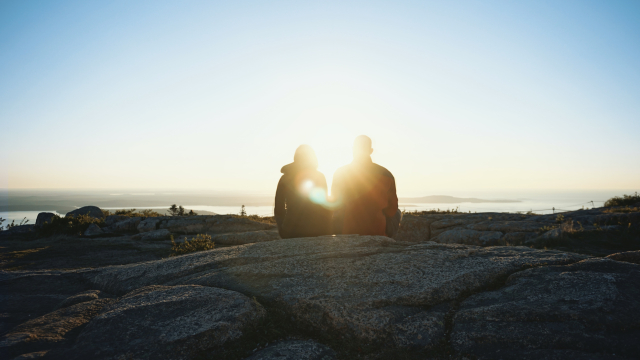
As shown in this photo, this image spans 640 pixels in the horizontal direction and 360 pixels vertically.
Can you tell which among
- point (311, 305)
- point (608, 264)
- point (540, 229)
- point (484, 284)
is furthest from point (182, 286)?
point (540, 229)

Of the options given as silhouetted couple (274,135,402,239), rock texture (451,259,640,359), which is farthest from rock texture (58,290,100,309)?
rock texture (451,259,640,359)

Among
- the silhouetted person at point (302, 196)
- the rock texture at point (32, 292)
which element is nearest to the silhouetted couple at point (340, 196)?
the silhouetted person at point (302, 196)

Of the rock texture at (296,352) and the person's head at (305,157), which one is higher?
the person's head at (305,157)

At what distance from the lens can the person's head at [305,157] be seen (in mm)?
7188

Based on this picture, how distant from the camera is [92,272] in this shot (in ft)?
18.2

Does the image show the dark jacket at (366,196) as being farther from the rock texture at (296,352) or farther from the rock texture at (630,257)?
the rock texture at (296,352)

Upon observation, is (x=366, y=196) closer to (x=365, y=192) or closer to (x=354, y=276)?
(x=365, y=192)

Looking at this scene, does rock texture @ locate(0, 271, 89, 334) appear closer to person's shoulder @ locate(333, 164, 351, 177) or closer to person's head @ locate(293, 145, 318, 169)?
person's head @ locate(293, 145, 318, 169)

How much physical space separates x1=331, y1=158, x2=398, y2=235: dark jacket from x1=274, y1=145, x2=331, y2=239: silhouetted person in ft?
1.81

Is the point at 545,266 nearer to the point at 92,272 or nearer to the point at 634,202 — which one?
the point at 92,272

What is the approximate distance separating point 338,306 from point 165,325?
173 centimetres

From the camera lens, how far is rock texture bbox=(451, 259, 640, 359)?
9.00 feet

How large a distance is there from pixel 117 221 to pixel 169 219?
3.17 meters

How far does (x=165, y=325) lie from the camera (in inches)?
123
